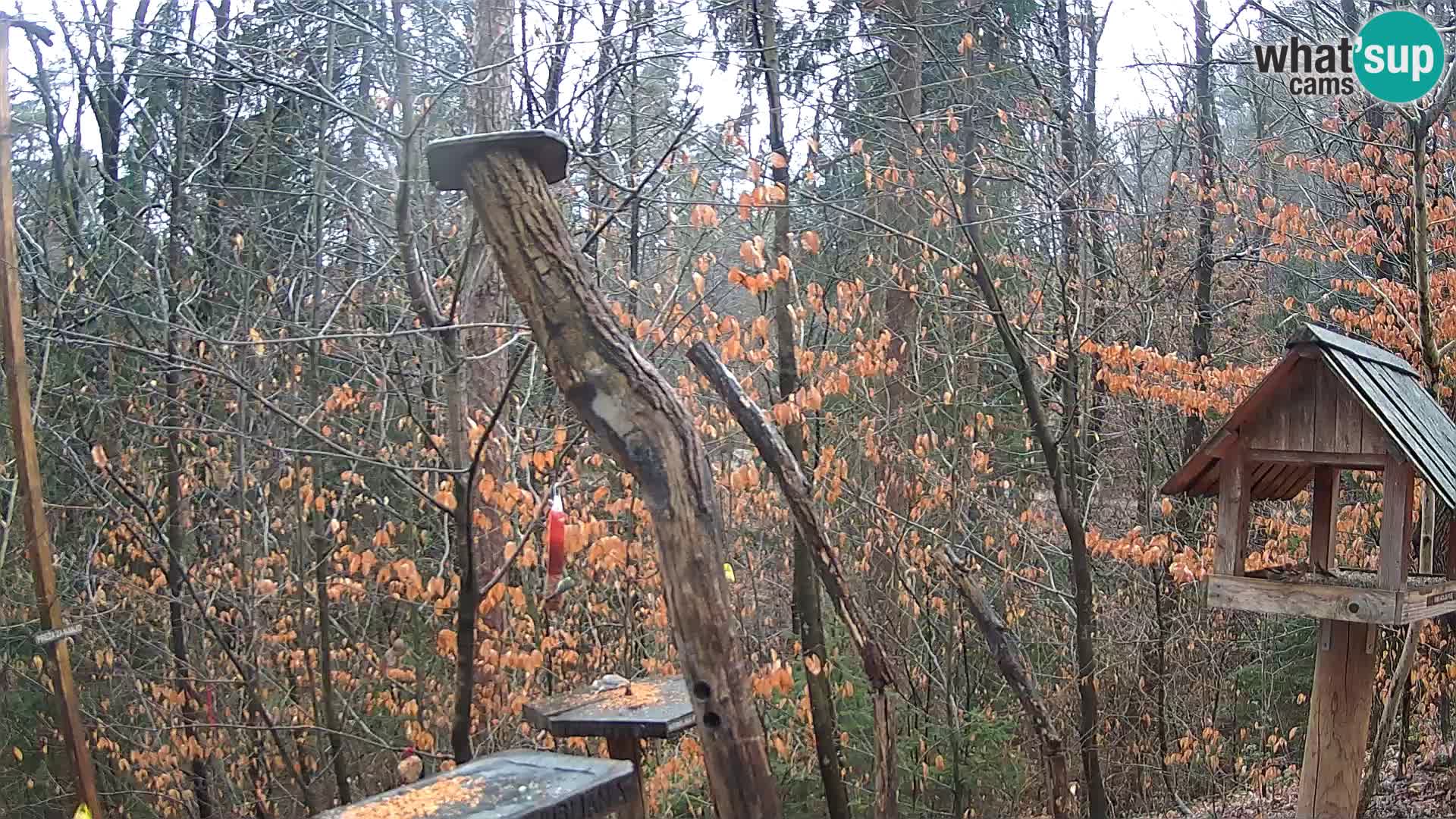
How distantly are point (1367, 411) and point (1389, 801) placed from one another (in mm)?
4794

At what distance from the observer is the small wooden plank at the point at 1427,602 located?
3641 mm

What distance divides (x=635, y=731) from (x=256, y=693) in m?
3.15

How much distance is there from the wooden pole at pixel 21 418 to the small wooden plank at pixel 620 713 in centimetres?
217

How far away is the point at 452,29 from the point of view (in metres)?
6.35

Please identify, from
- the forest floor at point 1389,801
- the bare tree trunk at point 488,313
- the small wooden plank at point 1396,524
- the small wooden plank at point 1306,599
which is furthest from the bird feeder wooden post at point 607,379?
the forest floor at point 1389,801

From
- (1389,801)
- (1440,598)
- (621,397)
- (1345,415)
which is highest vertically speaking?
(621,397)

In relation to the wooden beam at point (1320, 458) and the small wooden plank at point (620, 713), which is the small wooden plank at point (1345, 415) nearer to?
the wooden beam at point (1320, 458)

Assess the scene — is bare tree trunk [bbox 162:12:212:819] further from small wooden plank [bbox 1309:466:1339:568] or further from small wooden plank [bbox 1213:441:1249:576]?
small wooden plank [bbox 1309:466:1339:568]

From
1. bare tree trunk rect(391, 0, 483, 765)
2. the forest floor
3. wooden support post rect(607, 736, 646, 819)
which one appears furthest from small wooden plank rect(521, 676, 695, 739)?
the forest floor

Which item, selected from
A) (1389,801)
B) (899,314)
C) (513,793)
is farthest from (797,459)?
(1389,801)

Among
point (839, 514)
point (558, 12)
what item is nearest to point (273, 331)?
point (558, 12)

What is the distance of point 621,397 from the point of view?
335cm

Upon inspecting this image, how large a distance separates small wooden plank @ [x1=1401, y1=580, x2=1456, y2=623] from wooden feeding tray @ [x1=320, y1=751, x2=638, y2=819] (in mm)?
2553

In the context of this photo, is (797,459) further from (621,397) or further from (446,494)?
(621,397)
